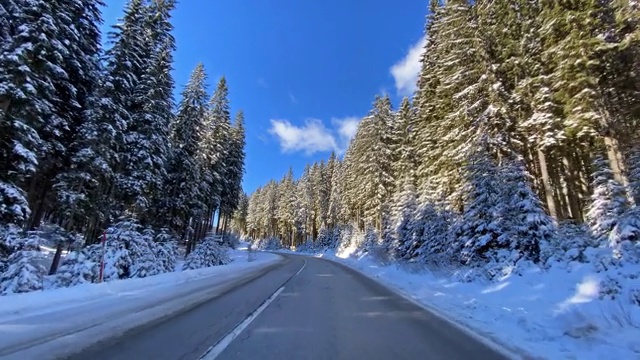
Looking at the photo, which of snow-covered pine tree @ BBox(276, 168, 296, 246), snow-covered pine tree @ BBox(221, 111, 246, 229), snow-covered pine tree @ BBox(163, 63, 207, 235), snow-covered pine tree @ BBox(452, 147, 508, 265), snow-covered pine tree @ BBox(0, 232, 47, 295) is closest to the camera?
snow-covered pine tree @ BBox(0, 232, 47, 295)

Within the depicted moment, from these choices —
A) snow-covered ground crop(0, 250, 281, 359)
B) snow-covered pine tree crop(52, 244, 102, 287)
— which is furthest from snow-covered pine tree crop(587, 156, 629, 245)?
snow-covered pine tree crop(52, 244, 102, 287)

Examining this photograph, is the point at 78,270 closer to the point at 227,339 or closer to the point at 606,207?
the point at 227,339

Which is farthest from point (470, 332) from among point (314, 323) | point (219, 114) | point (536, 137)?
point (219, 114)

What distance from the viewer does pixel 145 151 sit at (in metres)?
20.1

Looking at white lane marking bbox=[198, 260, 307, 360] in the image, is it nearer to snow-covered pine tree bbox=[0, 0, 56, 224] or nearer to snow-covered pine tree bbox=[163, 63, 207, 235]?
snow-covered pine tree bbox=[0, 0, 56, 224]

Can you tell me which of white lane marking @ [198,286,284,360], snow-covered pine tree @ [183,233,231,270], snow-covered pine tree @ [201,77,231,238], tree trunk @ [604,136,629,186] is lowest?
white lane marking @ [198,286,284,360]

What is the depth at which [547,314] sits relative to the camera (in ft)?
25.4

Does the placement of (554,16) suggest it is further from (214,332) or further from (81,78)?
(81,78)

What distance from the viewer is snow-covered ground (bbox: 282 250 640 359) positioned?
5543 mm

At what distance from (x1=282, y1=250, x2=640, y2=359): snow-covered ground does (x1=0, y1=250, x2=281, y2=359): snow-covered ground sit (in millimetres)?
6335

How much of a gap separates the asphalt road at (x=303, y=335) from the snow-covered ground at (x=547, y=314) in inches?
28.3

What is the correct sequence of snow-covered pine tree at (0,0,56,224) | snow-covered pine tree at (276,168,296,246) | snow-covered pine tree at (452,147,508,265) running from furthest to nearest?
snow-covered pine tree at (276,168,296,246) → snow-covered pine tree at (452,147,508,265) → snow-covered pine tree at (0,0,56,224)

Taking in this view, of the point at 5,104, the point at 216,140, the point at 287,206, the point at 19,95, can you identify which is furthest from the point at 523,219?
the point at 287,206

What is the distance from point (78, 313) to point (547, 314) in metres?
9.36
